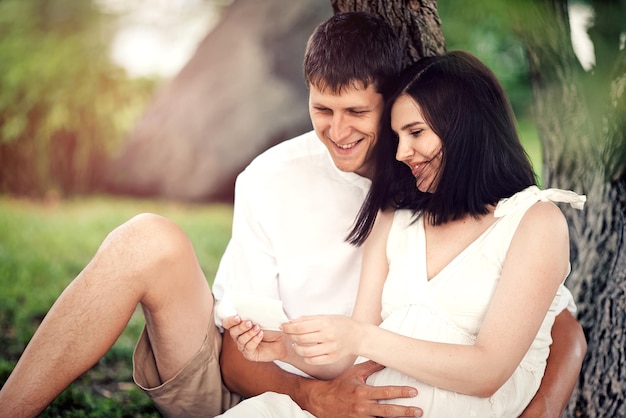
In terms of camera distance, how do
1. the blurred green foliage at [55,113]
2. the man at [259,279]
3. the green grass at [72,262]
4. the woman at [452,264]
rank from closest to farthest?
the woman at [452,264]
the man at [259,279]
the green grass at [72,262]
the blurred green foliage at [55,113]

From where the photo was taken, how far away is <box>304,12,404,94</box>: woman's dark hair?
297cm

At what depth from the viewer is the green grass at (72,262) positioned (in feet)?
12.5

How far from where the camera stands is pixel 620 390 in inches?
116

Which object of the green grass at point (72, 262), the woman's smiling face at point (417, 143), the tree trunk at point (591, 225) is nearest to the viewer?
the woman's smiling face at point (417, 143)

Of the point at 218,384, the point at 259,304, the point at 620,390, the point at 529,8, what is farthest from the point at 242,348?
the point at 529,8

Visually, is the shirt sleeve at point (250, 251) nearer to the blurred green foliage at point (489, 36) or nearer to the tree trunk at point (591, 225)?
the blurred green foliage at point (489, 36)

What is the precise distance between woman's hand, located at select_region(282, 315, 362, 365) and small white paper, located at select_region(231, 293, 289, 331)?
0.19ft

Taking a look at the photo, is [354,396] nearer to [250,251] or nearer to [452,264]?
[452,264]

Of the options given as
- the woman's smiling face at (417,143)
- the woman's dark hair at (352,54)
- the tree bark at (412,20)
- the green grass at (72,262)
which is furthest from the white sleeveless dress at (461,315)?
the green grass at (72,262)

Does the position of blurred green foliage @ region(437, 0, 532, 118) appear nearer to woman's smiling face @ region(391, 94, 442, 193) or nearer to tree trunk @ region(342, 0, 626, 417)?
tree trunk @ region(342, 0, 626, 417)

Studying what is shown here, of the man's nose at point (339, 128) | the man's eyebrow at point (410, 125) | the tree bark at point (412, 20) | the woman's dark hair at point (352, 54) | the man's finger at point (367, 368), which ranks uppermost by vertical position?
the tree bark at point (412, 20)

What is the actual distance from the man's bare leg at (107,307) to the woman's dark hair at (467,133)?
3.12ft

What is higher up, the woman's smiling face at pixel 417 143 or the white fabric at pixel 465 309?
the woman's smiling face at pixel 417 143

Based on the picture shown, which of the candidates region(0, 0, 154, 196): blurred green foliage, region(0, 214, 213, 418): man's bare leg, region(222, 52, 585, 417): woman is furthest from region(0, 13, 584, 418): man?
region(0, 0, 154, 196): blurred green foliage
